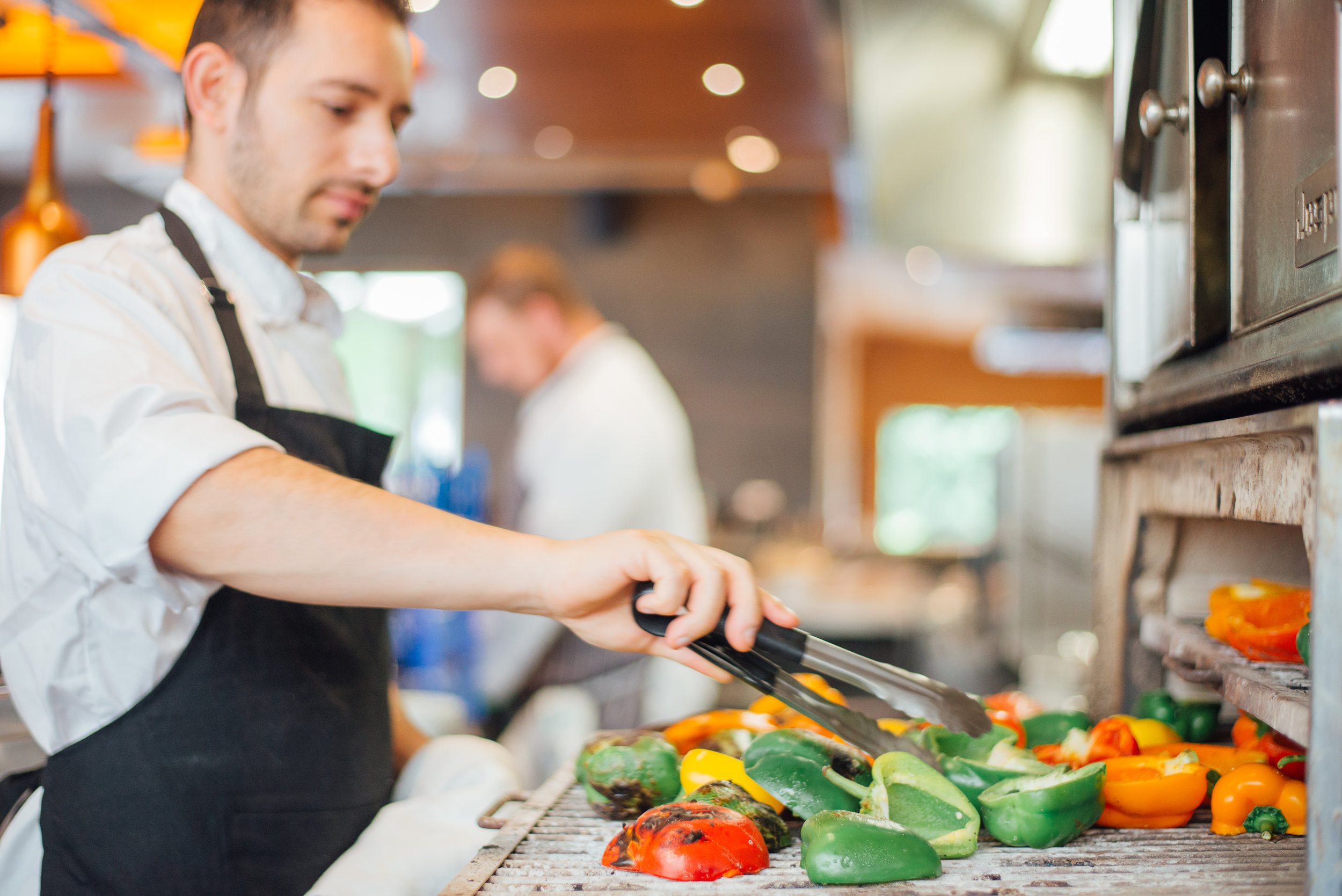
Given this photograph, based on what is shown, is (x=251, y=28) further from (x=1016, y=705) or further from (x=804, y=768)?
(x=1016, y=705)

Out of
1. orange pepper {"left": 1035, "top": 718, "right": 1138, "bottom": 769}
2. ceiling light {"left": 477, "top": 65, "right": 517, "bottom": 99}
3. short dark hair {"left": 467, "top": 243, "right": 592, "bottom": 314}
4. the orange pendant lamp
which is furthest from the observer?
ceiling light {"left": 477, "top": 65, "right": 517, "bottom": 99}

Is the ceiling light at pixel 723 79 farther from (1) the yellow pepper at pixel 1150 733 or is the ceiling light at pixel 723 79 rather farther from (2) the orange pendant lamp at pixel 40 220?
(1) the yellow pepper at pixel 1150 733

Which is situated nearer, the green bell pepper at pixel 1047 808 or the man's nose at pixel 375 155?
the green bell pepper at pixel 1047 808

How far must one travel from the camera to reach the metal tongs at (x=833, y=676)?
76 cm

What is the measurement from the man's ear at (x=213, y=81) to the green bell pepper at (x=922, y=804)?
0.77m

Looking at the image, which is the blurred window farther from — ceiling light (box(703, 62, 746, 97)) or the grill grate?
the grill grate

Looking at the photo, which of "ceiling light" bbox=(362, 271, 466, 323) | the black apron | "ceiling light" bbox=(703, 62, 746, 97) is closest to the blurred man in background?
"ceiling light" bbox=(703, 62, 746, 97)

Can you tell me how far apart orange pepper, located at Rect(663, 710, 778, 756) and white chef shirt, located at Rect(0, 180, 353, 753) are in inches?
16.4

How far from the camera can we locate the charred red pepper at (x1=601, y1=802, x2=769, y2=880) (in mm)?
664

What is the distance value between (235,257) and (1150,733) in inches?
36.8

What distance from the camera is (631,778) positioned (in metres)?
0.80


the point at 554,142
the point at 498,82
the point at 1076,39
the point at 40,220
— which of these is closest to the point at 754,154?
the point at 554,142

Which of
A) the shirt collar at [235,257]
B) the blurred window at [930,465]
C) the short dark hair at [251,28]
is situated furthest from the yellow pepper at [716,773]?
the blurred window at [930,465]

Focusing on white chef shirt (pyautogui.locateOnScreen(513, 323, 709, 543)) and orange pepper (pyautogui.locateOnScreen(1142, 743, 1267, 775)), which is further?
white chef shirt (pyautogui.locateOnScreen(513, 323, 709, 543))
